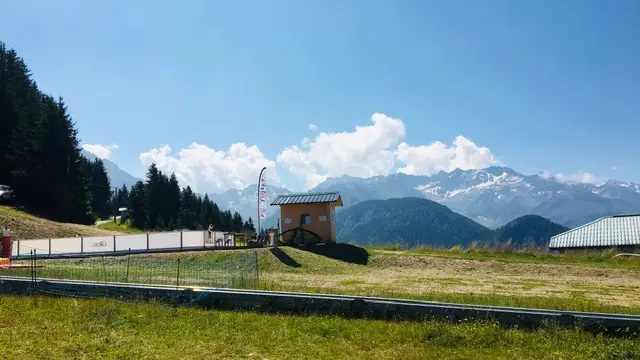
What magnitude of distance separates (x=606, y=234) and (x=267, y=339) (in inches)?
2385

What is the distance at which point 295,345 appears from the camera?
827cm

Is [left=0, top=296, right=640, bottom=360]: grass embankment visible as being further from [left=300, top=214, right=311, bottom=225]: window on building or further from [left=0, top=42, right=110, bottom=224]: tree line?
[left=0, top=42, right=110, bottom=224]: tree line

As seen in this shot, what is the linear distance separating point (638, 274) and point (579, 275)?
9.47 feet

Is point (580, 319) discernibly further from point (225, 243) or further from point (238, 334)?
point (225, 243)

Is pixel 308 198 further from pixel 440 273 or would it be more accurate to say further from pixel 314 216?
pixel 440 273

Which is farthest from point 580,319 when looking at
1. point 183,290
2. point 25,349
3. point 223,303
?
point 25,349

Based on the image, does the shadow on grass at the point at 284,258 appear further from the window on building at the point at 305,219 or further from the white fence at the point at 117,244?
the window on building at the point at 305,219

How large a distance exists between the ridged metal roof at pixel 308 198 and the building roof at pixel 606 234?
36833 millimetres

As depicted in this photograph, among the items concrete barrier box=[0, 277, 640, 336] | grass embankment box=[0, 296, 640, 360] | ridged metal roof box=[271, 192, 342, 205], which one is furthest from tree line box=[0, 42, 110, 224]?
grass embankment box=[0, 296, 640, 360]

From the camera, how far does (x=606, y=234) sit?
58.4m

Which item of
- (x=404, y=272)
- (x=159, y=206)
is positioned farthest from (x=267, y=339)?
(x=159, y=206)

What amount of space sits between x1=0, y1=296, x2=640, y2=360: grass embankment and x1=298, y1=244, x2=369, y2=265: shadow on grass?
65.1 feet

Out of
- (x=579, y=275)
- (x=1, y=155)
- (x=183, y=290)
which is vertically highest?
(x=1, y=155)

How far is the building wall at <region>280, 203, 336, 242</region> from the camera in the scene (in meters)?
34.8
